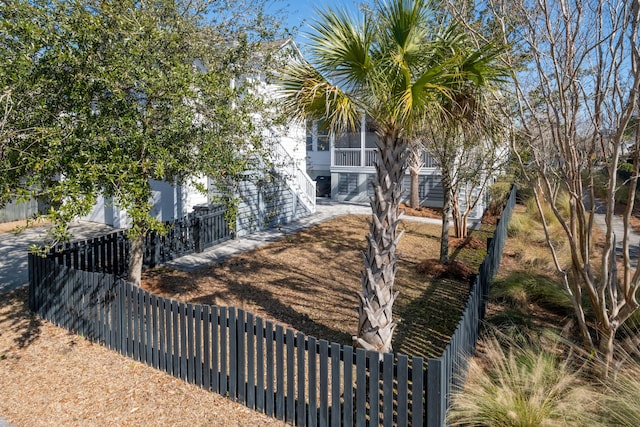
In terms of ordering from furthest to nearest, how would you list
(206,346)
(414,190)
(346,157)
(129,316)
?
(346,157) → (414,190) → (129,316) → (206,346)

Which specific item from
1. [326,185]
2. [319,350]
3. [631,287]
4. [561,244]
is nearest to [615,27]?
[631,287]

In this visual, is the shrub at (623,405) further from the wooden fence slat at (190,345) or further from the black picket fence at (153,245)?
the black picket fence at (153,245)

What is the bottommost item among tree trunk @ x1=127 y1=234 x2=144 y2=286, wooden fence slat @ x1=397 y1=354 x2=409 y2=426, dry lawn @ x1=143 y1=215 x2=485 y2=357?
dry lawn @ x1=143 y1=215 x2=485 y2=357

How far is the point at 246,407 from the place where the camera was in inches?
189

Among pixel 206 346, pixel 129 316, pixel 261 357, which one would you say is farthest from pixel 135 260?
pixel 261 357

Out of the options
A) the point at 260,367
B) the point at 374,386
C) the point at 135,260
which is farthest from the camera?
the point at 135,260

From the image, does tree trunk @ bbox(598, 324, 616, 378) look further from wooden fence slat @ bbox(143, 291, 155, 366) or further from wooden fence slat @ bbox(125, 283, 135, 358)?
wooden fence slat @ bbox(125, 283, 135, 358)

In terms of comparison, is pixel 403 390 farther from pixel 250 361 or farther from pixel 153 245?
pixel 153 245

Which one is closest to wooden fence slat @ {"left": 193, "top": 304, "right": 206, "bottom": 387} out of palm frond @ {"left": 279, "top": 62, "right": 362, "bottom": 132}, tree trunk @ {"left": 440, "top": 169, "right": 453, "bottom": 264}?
palm frond @ {"left": 279, "top": 62, "right": 362, "bottom": 132}

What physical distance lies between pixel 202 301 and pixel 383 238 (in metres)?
4.12

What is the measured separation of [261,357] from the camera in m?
4.74

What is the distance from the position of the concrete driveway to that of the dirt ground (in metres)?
0.85

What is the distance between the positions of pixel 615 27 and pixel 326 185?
899 inches

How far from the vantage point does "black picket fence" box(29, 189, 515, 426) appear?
13.0ft
